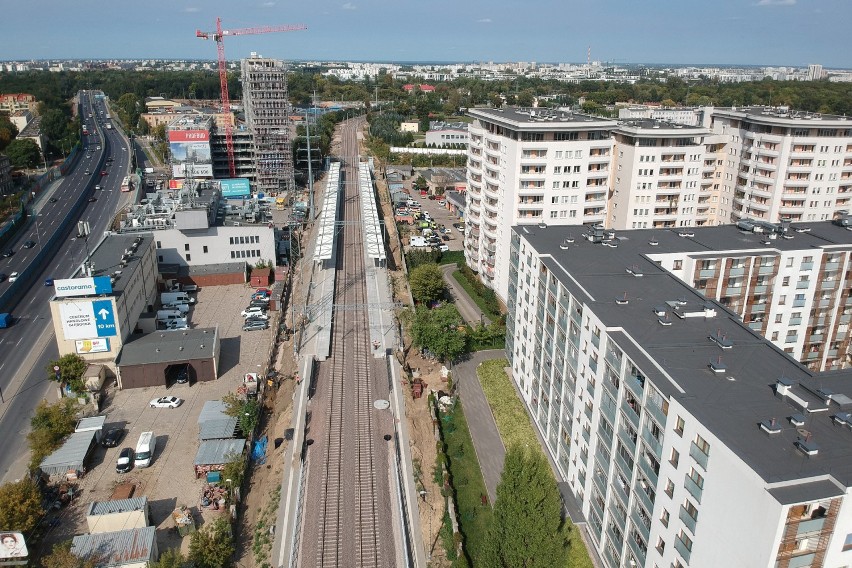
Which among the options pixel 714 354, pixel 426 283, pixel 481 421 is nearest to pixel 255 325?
pixel 426 283

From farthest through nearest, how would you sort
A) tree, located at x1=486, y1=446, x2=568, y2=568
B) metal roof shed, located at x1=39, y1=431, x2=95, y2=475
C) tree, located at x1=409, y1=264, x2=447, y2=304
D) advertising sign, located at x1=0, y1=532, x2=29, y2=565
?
tree, located at x1=409, y1=264, x2=447, y2=304 → metal roof shed, located at x1=39, y1=431, x2=95, y2=475 → advertising sign, located at x1=0, y1=532, x2=29, y2=565 → tree, located at x1=486, y1=446, x2=568, y2=568

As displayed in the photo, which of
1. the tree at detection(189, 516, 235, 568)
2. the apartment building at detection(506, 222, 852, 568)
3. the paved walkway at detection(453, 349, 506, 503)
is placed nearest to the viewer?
the apartment building at detection(506, 222, 852, 568)

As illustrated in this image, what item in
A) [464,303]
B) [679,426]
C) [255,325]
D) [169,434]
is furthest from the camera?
[464,303]

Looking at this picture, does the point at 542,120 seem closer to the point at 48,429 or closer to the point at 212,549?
the point at 212,549

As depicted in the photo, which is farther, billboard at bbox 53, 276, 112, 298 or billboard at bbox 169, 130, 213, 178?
billboard at bbox 169, 130, 213, 178

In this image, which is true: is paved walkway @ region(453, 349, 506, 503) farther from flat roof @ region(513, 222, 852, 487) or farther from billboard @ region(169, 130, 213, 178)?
billboard @ region(169, 130, 213, 178)

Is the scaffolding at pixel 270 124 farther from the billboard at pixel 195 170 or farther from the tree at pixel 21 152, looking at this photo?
the tree at pixel 21 152

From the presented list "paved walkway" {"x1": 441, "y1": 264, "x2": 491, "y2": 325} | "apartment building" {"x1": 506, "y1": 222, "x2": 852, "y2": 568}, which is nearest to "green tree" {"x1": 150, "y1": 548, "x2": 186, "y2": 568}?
"apartment building" {"x1": 506, "y1": 222, "x2": 852, "y2": 568}
